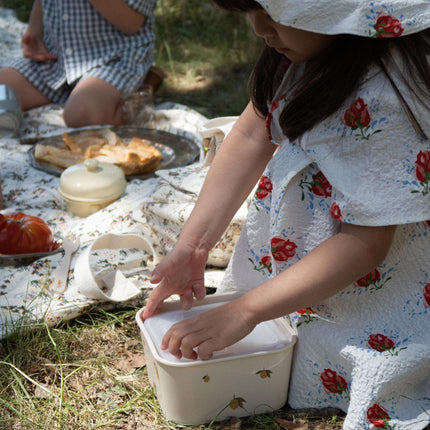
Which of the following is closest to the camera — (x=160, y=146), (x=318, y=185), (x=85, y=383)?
(x=318, y=185)

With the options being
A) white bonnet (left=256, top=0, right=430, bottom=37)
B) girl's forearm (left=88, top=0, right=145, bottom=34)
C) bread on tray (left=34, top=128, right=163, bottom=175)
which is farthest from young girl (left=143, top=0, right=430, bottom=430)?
girl's forearm (left=88, top=0, right=145, bottom=34)

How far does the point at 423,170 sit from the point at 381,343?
343mm

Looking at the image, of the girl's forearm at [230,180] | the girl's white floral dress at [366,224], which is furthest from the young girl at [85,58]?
the girl's white floral dress at [366,224]

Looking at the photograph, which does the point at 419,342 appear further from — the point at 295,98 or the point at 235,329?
the point at 295,98

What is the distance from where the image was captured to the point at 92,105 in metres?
2.66

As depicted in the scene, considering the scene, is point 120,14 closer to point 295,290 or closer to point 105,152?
point 105,152

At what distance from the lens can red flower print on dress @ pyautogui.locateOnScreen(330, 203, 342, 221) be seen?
0.95 metres

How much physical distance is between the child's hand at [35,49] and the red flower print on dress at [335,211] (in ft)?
7.72

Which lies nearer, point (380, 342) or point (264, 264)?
point (380, 342)

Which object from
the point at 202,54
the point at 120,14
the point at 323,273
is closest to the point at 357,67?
the point at 323,273

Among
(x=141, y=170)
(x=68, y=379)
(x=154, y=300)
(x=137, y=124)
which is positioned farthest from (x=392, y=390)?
(x=137, y=124)

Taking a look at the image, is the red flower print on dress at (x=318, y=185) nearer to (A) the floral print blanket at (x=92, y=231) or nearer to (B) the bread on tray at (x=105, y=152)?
(A) the floral print blanket at (x=92, y=231)

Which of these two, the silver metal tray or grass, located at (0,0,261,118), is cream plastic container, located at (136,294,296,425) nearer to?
the silver metal tray

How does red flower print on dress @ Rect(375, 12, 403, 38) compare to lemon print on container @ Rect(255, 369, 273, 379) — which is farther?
lemon print on container @ Rect(255, 369, 273, 379)
